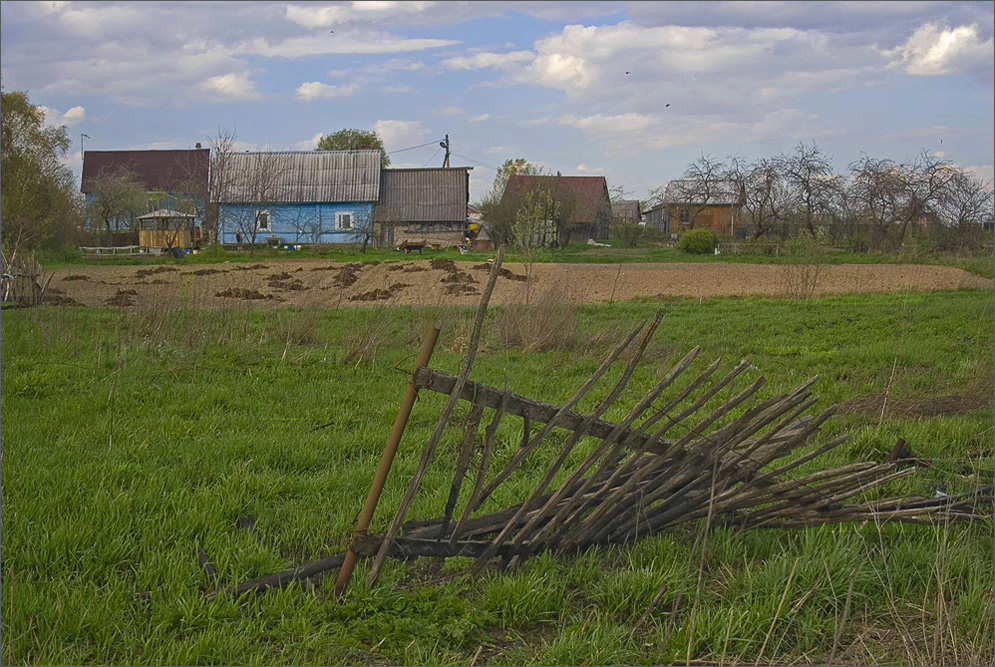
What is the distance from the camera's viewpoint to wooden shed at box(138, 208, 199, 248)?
124 feet

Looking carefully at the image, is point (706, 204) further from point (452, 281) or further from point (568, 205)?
point (452, 281)

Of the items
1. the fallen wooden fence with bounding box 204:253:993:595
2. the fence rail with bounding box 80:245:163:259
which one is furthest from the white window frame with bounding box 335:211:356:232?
the fallen wooden fence with bounding box 204:253:993:595

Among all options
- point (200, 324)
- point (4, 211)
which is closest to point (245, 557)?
point (200, 324)

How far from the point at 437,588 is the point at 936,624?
2.01 m

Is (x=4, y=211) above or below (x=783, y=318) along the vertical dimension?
above

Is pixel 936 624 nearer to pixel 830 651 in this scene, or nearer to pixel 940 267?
pixel 830 651

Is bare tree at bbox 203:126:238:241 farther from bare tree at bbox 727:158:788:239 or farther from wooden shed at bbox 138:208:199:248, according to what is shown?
bare tree at bbox 727:158:788:239

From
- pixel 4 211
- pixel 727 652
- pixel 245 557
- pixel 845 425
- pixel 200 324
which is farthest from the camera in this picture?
pixel 4 211

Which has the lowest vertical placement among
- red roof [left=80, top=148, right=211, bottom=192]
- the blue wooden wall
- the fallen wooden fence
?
the fallen wooden fence

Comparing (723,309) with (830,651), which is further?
(723,309)

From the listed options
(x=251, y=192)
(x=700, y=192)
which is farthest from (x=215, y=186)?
(x=700, y=192)

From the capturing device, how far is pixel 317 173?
1837 inches

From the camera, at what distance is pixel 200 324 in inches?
368

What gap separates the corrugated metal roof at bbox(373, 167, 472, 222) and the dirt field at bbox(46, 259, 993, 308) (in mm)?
16720
